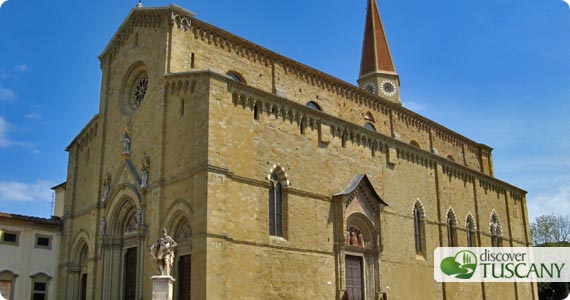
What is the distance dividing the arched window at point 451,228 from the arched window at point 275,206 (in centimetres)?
1265

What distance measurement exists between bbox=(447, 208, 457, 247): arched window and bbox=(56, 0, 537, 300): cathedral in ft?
0.24

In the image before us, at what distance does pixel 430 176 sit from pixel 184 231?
50.4 feet

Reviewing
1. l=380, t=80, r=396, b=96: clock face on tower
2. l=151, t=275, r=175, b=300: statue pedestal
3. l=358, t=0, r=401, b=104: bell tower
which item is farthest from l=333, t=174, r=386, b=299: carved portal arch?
l=380, t=80, r=396, b=96: clock face on tower

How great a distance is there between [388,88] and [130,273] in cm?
2199

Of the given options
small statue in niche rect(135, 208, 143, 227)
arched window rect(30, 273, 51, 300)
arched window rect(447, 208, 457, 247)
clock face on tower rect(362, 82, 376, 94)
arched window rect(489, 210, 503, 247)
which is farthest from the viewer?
clock face on tower rect(362, 82, 376, 94)

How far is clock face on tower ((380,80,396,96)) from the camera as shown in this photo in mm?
38094

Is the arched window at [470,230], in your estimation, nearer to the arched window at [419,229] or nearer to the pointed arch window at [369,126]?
Answer: the arched window at [419,229]

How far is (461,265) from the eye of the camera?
31.9 meters

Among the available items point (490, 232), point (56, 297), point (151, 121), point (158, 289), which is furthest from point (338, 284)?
point (490, 232)

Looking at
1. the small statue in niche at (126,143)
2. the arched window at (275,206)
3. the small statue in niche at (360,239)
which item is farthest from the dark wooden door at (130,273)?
the small statue in niche at (360,239)

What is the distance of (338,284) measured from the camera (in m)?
23.3

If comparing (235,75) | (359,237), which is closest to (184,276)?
(359,237)

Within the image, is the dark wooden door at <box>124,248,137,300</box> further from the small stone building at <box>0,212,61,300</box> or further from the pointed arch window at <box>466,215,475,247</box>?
the pointed arch window at <box>466,215,475,247</box>

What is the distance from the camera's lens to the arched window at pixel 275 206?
21.8m
